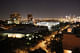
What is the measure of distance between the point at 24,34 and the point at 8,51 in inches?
197

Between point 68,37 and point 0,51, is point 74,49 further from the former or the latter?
point 0,51

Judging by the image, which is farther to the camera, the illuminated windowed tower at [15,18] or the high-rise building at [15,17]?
the high-rise building at [15,17]

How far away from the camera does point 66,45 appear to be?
5574 mm

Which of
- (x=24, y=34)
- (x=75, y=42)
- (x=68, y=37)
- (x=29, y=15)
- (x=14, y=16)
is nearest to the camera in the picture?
(x=75, y=42)

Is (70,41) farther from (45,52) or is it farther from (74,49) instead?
(45,52)

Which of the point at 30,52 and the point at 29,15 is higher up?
the point at 29,15

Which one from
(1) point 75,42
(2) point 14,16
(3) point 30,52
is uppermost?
(2) point 14,16

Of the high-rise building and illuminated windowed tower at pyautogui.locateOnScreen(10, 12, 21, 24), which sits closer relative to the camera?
illuminated windowed tower at pyautogui.locateOnScreen(10, 12, 21, 24)

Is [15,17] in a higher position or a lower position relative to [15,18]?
higher

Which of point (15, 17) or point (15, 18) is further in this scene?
point (15, 17)

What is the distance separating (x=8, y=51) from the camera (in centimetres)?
778

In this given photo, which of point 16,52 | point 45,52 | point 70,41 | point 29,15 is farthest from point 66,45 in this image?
point 29,15

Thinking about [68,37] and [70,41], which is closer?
[70,41]

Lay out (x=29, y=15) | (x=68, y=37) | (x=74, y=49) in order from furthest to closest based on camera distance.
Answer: (x=29, y=15) → (x=68, y=37) → (x=74, y=49)
